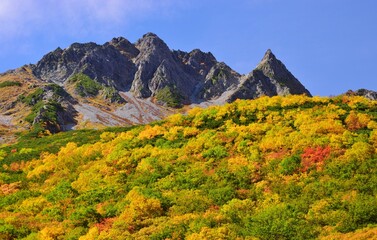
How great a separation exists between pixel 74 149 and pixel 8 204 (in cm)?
1513

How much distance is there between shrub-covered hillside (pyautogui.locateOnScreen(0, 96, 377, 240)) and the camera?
77.3 ft

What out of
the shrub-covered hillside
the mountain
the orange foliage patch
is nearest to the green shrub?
the mountain

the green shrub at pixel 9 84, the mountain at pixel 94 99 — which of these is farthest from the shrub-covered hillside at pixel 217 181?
the green shrub at pixel 9 84

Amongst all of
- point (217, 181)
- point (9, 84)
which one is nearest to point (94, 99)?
point (9, 84)

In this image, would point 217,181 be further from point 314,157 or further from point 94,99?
point 94,99

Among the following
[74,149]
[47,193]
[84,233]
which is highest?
[74,149]

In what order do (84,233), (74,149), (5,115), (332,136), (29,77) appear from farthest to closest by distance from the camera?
(29,77) → (5,115) → (74,149) → (332,136) → (84,233)

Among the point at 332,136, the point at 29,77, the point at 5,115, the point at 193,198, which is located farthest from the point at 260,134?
the point at 29,77

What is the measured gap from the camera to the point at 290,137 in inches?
1442

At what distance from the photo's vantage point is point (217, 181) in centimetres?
3166

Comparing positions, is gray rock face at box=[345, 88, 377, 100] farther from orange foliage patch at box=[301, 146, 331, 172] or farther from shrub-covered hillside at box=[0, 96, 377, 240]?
orange foliage patch at box=[301, 146, 331, 172]

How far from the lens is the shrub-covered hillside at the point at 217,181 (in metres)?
23.5

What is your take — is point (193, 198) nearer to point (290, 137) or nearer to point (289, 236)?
point (289, 236)

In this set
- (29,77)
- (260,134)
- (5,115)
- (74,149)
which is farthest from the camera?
(29,77)
